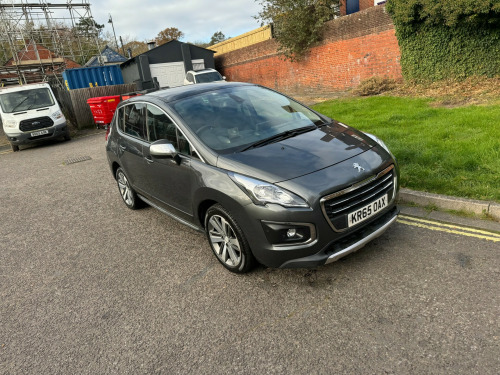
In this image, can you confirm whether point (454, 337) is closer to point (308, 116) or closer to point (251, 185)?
point (251, 185)

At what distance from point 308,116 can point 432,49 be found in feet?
32.2

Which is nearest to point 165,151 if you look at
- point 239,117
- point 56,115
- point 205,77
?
point 239,117

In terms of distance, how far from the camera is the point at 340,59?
15.9 meters

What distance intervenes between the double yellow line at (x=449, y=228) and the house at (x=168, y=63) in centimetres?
2384

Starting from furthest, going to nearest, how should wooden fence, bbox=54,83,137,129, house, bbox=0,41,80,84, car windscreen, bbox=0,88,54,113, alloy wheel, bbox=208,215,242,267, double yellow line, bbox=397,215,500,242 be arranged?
house, bbox=0,41,80,84, wooden fence, bbox=54,83,137,129, car windscreen, bbox=0,88,54,113, double yellow line, bbox=397,215,500,242, alloy wheel, bbox=208,215,242,267

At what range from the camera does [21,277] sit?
404 cm

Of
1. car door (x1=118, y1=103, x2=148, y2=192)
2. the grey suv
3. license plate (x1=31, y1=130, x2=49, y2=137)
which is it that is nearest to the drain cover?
license plate (x1=31, y1=130, x2=49, y2=137)

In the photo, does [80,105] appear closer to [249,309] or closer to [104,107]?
[104,107]

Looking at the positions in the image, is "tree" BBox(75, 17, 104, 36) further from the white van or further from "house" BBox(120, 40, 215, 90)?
the white van

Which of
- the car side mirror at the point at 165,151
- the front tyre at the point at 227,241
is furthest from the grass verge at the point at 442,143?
the car side mirror at the point at 165,151

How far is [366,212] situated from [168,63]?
25848 millimetres

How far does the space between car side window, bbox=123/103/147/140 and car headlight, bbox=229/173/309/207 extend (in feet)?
6.40

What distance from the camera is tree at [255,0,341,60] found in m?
16.2

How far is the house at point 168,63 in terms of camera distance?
25.2 metres
